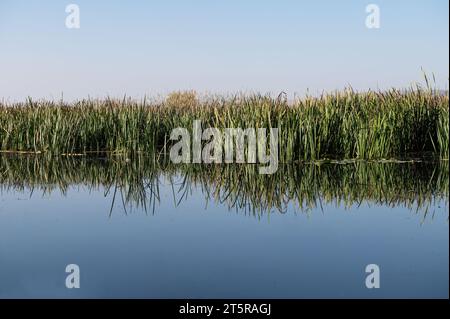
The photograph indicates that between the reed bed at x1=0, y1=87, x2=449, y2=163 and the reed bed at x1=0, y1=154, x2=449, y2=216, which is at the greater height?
the reed bed at x1=0, y1=87, x2=449, y2=163

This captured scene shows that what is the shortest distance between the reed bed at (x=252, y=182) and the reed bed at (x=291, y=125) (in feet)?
1.85

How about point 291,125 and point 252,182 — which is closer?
point 252,182

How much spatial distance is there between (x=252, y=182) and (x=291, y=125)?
2.36 meters

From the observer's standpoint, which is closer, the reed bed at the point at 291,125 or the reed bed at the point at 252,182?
the reed bed at the point at 252,182

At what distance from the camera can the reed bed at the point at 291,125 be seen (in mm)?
11602

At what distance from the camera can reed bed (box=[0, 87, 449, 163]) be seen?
11602 millimetres

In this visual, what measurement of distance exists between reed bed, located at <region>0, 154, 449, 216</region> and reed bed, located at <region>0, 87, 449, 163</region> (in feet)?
1.85

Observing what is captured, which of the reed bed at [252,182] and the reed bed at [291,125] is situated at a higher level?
the reed bed at [291,125]

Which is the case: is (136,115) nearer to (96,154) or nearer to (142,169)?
(96,154)

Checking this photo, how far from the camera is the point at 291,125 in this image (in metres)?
11.6

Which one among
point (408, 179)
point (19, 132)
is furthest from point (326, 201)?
point (19, 132)

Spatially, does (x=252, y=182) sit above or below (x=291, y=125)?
below

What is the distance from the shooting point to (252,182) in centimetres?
964
